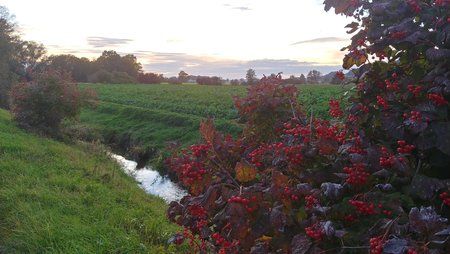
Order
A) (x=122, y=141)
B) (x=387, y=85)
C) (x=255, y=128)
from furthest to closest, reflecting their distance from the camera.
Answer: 1. (x=122, y=141)
2. (x=255, y=128)
3. (x=387, y=85)

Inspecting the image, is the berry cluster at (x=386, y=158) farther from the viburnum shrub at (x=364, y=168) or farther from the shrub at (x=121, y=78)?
the shrub at (x=121, y=78)

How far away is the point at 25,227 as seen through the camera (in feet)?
24.3

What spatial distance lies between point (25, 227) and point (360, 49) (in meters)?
6.41

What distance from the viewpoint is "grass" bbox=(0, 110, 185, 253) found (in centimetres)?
709

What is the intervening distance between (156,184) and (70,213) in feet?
29.4

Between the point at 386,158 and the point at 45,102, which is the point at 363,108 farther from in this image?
the point at 45,102

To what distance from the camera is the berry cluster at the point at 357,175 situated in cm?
236

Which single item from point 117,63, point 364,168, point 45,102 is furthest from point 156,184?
point 117,63

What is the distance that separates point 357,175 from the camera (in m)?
2.37

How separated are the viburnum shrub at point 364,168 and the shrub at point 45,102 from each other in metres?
19.2

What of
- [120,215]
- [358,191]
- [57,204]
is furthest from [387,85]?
[57,204]

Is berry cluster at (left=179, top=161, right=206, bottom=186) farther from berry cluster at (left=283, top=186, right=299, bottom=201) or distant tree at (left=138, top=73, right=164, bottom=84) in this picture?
distant tree at (left=138, top=73, right=164, bottom=84)

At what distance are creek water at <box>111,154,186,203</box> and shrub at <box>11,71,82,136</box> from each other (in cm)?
436

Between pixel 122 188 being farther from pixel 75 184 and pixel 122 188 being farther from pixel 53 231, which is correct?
pixel 53 231
